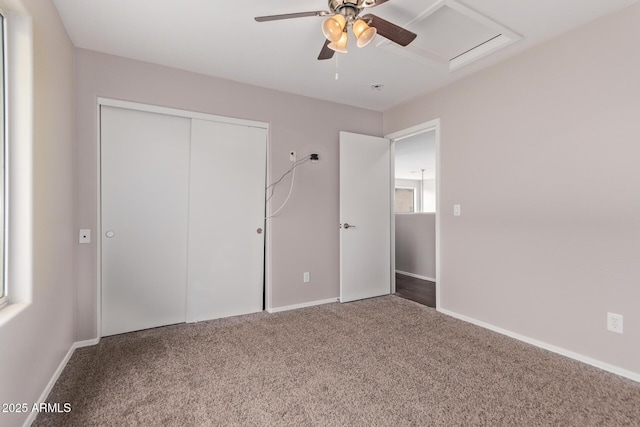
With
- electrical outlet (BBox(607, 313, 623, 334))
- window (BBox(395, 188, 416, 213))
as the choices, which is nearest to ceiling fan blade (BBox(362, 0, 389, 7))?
electrical outlet (BBox(607, 313, 623, 334))

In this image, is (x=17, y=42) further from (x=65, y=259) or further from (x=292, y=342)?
(x=292, y=342)

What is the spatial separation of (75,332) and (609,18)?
4622mm

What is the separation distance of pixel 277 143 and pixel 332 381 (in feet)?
7.86

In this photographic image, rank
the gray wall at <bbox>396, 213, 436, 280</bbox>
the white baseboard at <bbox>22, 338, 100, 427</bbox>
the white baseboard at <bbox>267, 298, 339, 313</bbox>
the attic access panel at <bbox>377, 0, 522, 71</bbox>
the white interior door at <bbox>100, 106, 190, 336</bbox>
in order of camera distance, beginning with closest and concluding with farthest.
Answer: the white baseboard at <bbox>22, 338, 100, 427</bbox> → the attic access panel at <bbox>377, 0, 522, 71</bbox> → the white interior door at <bbox>100, 106, 190, 336</bbox> → the white baseboard at <bbox>267, 298, 339, 313</bbox> → the gray wall at <bbox>396, 213, 436, 280</bbox>

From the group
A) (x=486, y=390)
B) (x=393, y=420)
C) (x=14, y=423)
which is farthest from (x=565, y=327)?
(x=14, y=423)

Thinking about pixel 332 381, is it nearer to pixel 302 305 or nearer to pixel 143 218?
pixel 302 305

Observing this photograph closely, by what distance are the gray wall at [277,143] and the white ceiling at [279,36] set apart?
155mm

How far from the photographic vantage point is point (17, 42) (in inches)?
60.8

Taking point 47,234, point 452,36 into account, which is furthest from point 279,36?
point 47,234

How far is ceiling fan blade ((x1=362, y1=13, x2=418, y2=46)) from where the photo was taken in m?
1.76

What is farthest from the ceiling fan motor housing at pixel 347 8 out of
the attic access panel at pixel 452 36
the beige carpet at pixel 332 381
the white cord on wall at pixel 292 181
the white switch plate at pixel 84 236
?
the white switch plate at pixel 84 236

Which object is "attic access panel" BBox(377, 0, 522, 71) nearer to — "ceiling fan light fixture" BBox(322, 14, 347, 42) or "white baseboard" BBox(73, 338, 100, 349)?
"ceiling fan light fixture" BBox(322, 14, 347, 42)

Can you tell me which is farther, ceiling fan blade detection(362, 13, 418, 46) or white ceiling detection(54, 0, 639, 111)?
white ceiling detection(54, 0, 639, 111)

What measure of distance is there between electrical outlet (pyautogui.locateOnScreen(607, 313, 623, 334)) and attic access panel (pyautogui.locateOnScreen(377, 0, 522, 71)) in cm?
215
